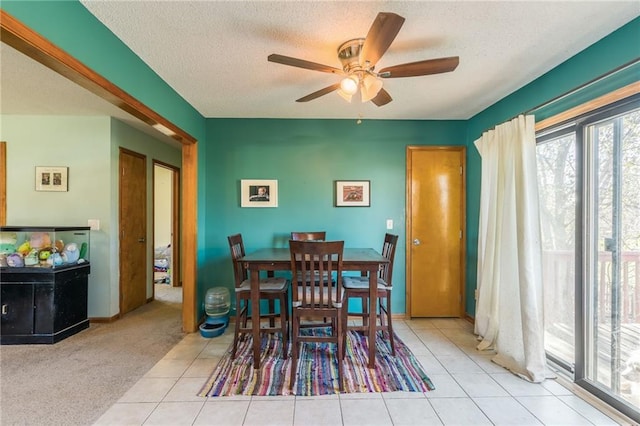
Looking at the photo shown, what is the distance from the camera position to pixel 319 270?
210cm

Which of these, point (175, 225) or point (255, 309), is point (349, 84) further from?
point (175, 225)

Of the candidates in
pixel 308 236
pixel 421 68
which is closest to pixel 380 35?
pixel 421 68

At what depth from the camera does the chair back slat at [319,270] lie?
2.04 m

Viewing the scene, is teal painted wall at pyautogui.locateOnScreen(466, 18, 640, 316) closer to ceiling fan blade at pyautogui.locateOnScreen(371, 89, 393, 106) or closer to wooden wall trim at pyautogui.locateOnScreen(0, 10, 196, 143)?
ceiling fan blade at pyautogui.locateOnScreen(371, 89, 393, 106)

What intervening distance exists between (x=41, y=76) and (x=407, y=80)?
122 inches

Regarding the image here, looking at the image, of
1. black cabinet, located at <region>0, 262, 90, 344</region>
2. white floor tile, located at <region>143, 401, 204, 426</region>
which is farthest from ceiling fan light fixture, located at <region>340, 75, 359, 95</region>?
black cabinet, located at <region>0, 262, 90, 344</region>

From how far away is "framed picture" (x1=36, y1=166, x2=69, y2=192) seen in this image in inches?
128

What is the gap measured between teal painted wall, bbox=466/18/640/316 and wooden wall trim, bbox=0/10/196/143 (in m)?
3.10

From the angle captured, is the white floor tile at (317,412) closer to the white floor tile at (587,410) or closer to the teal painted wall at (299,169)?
the white floor tile at (587,410)

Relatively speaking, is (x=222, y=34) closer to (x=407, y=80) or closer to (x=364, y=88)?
(x=364, y=88)

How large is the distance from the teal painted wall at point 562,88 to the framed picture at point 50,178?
15.7 ft

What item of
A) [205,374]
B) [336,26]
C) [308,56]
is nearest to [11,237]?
[205,374]

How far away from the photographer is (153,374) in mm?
2223

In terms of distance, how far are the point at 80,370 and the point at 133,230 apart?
189cm
